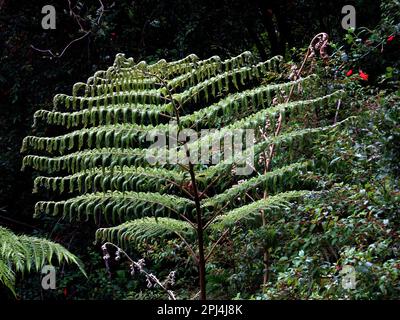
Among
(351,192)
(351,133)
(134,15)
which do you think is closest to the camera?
(351,192)

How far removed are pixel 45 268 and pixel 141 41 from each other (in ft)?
6.63

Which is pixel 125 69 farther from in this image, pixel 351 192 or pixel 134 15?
pixel 134 15

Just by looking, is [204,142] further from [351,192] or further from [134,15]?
[134,15]

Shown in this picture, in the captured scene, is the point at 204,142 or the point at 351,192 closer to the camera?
the point at 204,142

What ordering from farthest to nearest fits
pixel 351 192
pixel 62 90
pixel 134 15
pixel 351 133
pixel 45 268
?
pixel 134 15 → pixel 62 90 → pixel 45 268 → pixel 351 133 → pixel 351 192

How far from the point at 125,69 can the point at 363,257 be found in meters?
1.11

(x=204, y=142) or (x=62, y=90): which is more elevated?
(x=62, y=90)

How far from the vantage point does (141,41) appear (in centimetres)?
565
